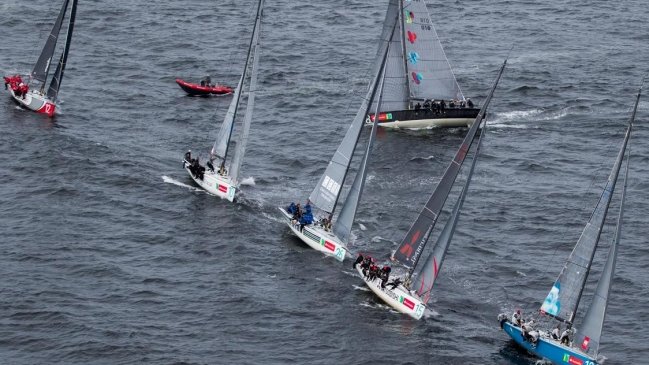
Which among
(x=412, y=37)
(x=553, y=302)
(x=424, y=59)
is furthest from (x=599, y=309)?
(x=412, y=37)

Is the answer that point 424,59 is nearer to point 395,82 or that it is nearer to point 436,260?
point 395,82

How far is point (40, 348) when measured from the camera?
289 ft

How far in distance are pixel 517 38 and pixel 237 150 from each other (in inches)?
2536

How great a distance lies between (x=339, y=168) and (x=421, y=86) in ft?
112

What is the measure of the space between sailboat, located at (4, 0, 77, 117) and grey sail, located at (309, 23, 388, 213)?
39382 millimetres

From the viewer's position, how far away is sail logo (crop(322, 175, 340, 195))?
107m

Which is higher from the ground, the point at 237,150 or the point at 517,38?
the point at 517,38

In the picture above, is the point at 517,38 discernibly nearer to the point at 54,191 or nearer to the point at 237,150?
the point at 237,150

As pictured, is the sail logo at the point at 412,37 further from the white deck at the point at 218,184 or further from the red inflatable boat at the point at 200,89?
the white deck at the point at 218,184

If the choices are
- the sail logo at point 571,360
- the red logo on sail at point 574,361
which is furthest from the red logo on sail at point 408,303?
the red logo on sail at point 574,361

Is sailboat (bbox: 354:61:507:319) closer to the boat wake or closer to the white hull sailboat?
the white hull sailboat

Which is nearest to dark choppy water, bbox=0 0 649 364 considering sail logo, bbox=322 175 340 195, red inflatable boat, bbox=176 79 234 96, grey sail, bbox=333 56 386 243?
red inflatable boat, bbox=176 79 234 96

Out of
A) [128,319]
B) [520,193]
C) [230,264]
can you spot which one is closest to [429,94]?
[520,193]

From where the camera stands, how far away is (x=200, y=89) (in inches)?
5595
